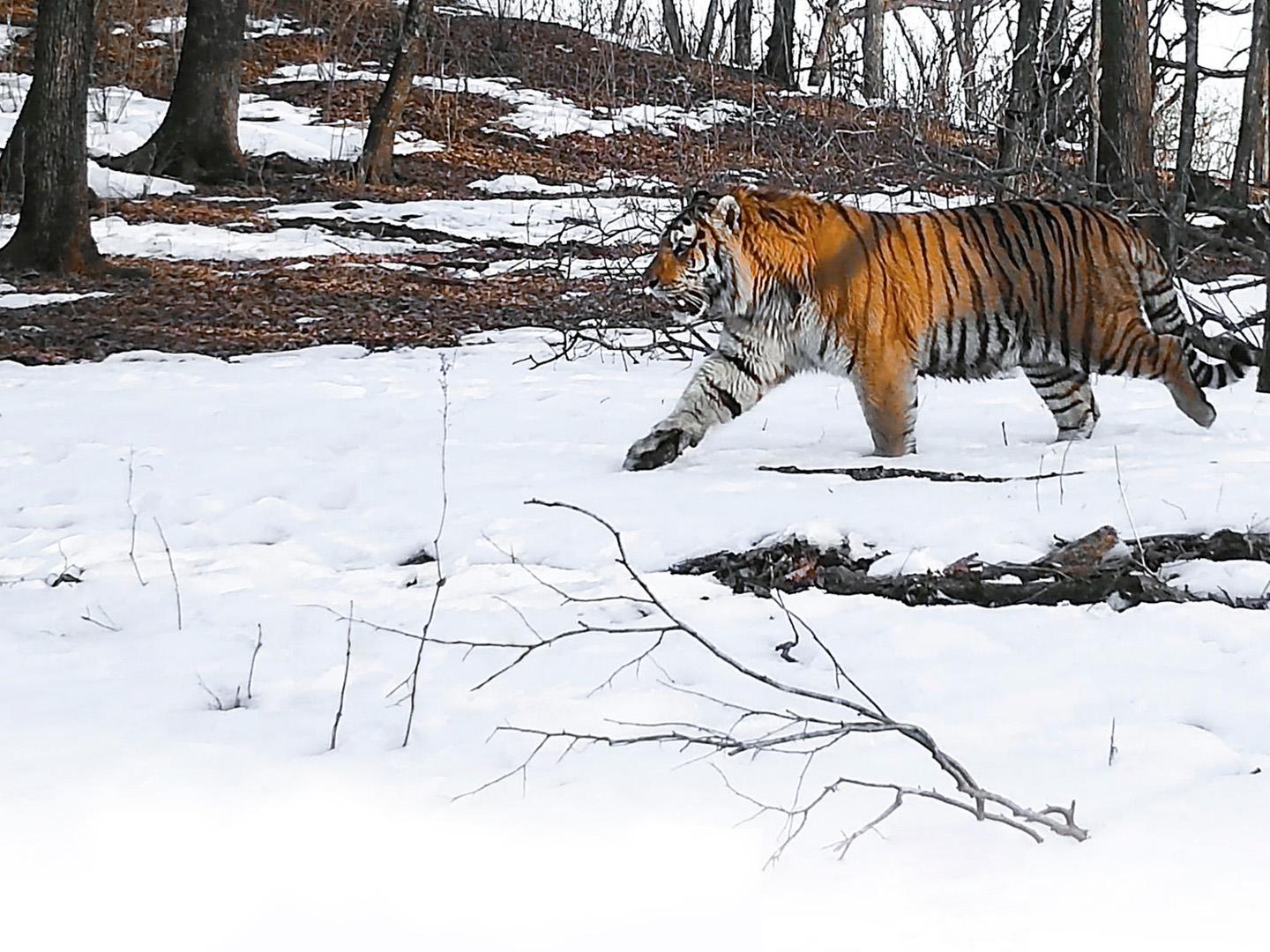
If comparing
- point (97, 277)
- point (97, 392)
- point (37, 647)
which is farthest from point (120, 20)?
point (37, 647)

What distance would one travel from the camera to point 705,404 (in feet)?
18.8

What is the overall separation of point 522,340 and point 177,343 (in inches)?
91.6

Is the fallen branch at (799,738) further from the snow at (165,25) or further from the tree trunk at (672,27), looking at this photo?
the tree trunk at (672,27)

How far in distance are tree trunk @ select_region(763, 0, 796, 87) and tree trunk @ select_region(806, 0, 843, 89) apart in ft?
1.74

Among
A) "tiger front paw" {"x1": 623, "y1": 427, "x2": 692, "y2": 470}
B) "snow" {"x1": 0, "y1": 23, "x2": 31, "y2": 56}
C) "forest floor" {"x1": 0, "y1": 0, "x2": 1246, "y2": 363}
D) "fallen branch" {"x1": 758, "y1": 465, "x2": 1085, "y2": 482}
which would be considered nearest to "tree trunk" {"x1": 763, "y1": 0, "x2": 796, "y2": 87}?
"forest floor" {"x1": 0, "y1": 0, "x2": 1246, "y2": 363}

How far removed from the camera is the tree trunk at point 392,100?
633 inches

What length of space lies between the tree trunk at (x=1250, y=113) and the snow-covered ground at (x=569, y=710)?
781 cm

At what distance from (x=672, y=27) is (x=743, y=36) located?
1.52 metres

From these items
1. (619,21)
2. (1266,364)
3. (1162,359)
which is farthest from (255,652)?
(619,21)

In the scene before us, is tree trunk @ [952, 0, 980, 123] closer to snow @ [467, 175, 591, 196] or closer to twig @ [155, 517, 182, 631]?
snow @ [467, 175, 591, 196]

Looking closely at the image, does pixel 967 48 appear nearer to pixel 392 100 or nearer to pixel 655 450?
pixel 392 100

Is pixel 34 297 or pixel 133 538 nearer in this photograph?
pixel 133 538

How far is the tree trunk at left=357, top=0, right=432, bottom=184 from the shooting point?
16.1 m

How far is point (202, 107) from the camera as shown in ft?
51.6
